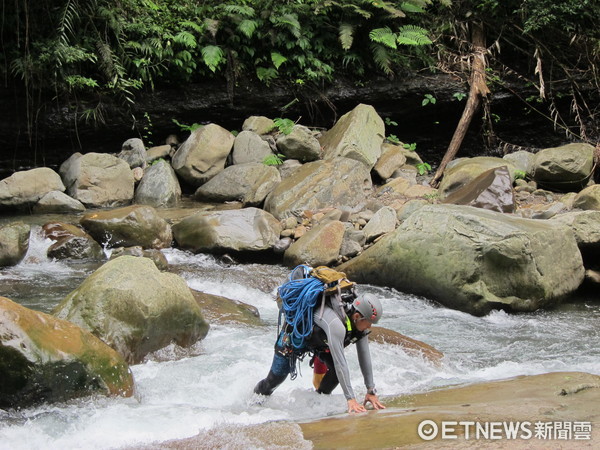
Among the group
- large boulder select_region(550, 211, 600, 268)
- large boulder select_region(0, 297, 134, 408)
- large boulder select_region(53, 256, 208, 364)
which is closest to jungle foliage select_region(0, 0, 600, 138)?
large boulder select_region(550, 211, 600, 268)

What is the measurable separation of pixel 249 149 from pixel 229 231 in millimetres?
3379

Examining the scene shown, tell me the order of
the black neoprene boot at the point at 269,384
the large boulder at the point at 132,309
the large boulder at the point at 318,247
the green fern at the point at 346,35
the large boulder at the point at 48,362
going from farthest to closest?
1. the green fern at the point at 346,35
2. the large boulder at the point at 318,247
3. the large boulder at the point at 132,309
4. the black neoprene boot at the point at 269,384
5. the large boulder at the point at 48,362

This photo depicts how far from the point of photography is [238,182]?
37.6 feet

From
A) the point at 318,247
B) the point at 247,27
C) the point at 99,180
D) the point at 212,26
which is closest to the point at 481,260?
the point at 318,247

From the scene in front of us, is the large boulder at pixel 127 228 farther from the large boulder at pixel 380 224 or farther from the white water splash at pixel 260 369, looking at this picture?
the large boulder at pixel 380 224

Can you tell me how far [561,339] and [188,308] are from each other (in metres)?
4.04

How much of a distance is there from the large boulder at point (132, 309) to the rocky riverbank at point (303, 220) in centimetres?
1

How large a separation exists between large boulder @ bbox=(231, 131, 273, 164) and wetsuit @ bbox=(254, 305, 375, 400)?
8002 mm

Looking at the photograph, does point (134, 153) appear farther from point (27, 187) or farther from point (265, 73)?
point (265, 73)

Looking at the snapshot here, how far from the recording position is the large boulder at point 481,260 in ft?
24.6

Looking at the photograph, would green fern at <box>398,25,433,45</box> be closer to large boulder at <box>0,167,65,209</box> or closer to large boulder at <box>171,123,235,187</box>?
large boulder at <box>171,123,235,187</box>

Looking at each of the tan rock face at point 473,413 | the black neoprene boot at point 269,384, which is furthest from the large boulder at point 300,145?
the black neoprene boot at point 269,384

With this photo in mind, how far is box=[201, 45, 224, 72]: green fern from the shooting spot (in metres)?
12.5

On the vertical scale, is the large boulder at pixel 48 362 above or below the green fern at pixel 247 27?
below
